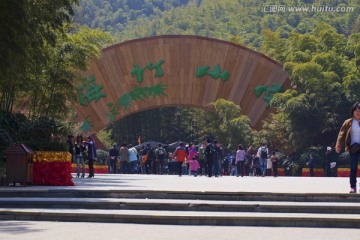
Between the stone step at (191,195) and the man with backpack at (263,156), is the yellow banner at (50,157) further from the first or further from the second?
the man with backpack at (263,156)

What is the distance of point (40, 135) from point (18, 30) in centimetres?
595

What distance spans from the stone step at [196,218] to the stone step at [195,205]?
322mm

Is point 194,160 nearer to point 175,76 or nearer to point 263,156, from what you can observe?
point 263,156

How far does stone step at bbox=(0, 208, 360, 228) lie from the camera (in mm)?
13305

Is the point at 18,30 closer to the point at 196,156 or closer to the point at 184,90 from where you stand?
the point at 196,156

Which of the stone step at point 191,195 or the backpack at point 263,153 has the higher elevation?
the backpack at point 263,153

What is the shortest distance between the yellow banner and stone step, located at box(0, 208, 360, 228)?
26.1 feet

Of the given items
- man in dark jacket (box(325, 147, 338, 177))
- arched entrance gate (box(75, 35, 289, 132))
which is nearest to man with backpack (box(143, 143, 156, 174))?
arched entrance gate (box(75, 35, 289, 132))

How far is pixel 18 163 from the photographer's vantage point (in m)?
22.0

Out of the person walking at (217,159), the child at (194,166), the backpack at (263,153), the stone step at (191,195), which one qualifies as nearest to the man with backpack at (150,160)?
the child at (194,166)

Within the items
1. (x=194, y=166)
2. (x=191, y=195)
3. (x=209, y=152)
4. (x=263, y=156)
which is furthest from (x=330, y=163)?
(x=191, y=195)

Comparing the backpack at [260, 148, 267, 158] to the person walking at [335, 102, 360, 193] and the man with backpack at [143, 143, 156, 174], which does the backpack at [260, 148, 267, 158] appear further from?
the person walking at [335, 102, 360, 193]

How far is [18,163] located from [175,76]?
2878 cm

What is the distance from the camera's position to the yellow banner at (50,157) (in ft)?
74.7
